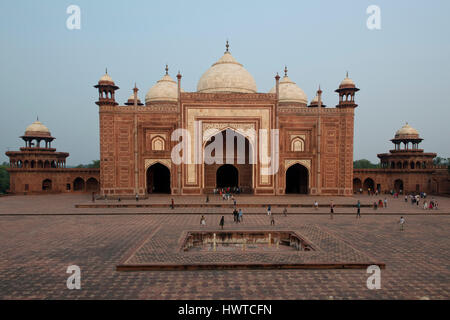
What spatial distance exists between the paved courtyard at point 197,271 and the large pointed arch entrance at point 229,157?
12.1 m

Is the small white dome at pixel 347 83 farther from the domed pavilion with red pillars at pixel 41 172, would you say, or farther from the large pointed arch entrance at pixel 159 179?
the domed pavilion with red pillars at pixel 41 172

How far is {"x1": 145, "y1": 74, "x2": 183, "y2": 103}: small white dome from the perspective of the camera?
2778cm

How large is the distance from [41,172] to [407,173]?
34583 millimetres

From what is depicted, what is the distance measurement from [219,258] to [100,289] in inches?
114

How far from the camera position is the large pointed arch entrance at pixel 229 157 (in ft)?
83.1

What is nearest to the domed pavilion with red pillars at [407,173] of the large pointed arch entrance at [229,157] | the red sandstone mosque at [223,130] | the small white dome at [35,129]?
the red sandstone mosque at [223,130]

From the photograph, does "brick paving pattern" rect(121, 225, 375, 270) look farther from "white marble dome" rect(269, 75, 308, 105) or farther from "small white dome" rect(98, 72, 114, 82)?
"white marble dome" rect(269, 75, 308, 105)

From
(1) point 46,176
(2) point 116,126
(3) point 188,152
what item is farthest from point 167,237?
(1) point 46,176

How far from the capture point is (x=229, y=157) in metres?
25.5

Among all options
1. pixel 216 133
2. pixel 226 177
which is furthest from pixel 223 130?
pixel 226 177

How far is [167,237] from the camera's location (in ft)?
32.2

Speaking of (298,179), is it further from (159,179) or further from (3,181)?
(3,181)

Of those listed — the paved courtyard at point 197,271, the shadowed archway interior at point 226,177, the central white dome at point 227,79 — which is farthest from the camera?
the shadowed archway interior at point 226,177
